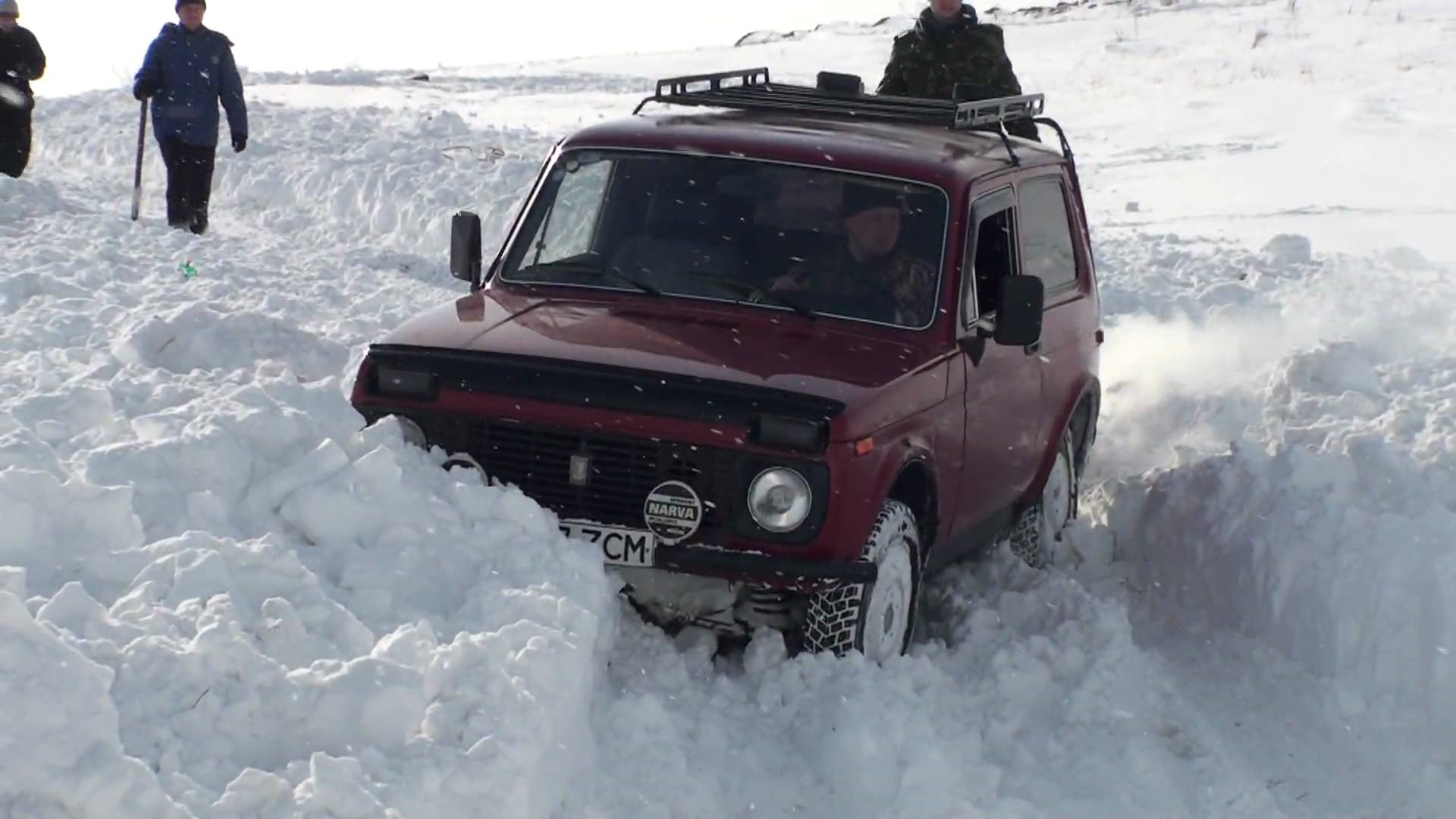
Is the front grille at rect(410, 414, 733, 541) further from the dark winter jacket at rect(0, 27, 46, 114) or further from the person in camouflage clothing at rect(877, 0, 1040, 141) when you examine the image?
the dark winter jacket at rect(0, 27, 46, 114)

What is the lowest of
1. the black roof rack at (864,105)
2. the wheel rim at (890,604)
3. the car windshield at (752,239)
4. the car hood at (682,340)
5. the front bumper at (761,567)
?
the wheel rim at (890,604)

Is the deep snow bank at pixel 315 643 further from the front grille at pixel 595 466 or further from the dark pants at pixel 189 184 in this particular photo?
the dark pants at pixel 189 184

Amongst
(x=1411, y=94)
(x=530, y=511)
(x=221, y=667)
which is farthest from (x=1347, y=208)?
(x=221, y=667)

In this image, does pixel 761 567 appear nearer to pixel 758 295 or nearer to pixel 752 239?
pixel 758 295

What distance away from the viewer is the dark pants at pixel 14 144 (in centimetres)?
1445

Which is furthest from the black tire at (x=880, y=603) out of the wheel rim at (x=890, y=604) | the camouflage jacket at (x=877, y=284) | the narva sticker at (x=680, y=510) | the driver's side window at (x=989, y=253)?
the driver's side window at (x=989, y=253)

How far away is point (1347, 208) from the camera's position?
57.7ft

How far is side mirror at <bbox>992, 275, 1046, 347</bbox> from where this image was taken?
6.35m

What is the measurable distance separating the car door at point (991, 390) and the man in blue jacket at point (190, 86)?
7670 millimetres

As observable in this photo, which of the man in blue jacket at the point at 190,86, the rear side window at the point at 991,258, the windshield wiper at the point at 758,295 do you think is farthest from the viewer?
the man in blue jacket at the point at 190,86

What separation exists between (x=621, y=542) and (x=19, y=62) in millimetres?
10402

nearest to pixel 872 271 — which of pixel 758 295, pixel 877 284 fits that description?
pixel 877 284

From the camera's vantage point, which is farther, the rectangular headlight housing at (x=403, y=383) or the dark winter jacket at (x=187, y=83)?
the dark winter jacket at (x=187, y=83)

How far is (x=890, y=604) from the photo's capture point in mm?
5793
